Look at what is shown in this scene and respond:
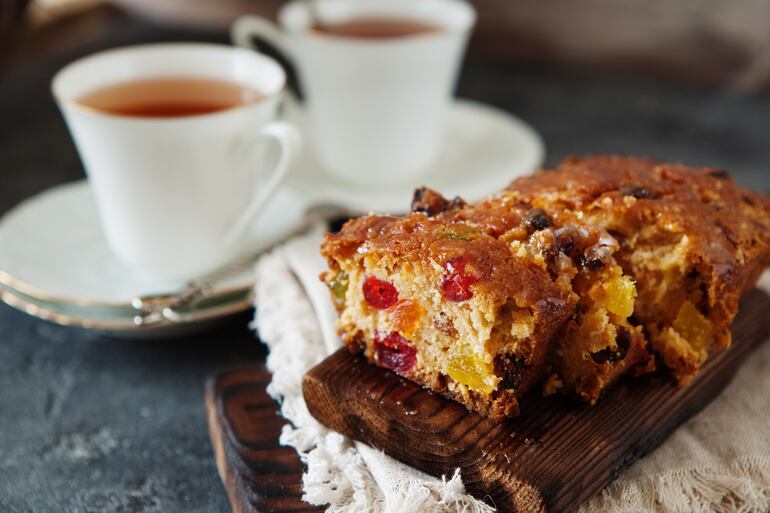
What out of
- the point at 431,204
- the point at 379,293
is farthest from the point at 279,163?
the point at 379,293

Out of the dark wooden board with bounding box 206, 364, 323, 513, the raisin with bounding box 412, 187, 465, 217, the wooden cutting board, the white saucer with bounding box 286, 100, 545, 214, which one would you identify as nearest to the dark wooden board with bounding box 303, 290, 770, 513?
the wooden cutting board

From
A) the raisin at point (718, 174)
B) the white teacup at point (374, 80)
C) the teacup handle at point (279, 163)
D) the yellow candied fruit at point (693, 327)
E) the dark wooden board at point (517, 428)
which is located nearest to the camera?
the dark wooden board at point (517, 428)

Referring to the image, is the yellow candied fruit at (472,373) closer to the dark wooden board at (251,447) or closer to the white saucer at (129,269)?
the dark wooden board at (251,447)

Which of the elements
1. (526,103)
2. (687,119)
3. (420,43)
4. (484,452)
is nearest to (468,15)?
(420,43)

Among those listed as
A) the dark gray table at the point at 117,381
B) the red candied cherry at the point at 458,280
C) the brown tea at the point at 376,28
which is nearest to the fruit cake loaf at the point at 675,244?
the red candied cherry at the point at 458,280

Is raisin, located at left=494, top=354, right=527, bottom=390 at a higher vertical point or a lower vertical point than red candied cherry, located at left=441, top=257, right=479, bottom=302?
lower

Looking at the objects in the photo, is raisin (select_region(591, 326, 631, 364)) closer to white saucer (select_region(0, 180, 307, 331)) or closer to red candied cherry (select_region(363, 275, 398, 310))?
red candied cherry (select_region(363, 275, 398, 310))

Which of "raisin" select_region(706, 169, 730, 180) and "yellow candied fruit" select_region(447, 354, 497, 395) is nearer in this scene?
"yellow candied fruit" select_region(447, 354, 497, 395)
